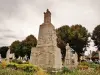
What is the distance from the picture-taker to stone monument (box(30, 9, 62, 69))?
1569 cm

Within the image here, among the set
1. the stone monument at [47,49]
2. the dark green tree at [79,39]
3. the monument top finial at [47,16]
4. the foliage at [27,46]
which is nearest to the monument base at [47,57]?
the stone monument at [47,49]

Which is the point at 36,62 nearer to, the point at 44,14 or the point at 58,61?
the point at 58,61

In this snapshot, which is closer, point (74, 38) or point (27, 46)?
point (74, 38)

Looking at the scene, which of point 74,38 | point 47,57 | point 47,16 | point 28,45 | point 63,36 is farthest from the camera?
point 28,45

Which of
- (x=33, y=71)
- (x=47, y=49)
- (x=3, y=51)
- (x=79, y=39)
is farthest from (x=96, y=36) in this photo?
(x=3, y=51)

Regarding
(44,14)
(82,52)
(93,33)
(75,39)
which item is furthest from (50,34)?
(93,33)

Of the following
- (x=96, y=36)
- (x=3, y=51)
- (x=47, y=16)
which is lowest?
(x=47, y=16)

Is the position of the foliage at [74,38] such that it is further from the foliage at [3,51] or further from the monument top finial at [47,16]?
the foliage at [3,51]

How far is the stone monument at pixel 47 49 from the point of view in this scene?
15.7 metres

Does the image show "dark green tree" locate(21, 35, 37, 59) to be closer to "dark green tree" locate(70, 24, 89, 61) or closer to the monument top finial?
"dark green tree" locate(70, 24, 89, 61)

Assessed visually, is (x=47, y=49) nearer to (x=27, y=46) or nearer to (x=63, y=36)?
(x=63, y=36)

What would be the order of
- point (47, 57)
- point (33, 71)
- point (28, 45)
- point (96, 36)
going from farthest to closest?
point (28, 45)
point (96, 36)
point (47, 57)
point (33, 71)

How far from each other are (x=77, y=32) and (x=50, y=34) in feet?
120

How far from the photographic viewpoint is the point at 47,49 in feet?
52.4
